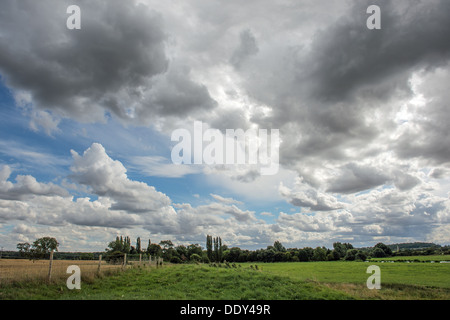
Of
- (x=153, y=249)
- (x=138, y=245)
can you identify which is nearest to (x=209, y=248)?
(x=153, y=249)

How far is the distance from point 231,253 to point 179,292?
99459mm

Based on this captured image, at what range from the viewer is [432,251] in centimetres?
11994

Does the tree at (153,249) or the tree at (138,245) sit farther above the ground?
the tree at (138,245)

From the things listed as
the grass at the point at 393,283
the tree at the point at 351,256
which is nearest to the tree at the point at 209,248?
the grass at the point at 393,283

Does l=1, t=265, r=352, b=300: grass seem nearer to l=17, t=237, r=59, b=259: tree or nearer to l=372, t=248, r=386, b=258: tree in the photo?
l=17, t=237, r=59, b=259: tree

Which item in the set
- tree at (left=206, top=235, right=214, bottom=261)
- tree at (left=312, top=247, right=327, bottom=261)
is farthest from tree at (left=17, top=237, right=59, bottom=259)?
tree at (left=312, top=247, right=327, bottom=261)

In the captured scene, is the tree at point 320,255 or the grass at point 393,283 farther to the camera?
the tree at point 320,255

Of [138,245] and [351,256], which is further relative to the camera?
[351,256]

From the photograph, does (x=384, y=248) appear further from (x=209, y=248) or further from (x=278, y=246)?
(x=209, y=248)

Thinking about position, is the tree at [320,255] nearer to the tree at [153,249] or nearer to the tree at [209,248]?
the tree at [209,248]

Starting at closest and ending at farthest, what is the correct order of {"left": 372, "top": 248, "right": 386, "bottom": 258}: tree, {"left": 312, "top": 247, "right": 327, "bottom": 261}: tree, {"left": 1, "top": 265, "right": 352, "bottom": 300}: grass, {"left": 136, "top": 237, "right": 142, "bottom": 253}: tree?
{"left": 1, "top": 265, "right": 352, "bottom": 300}: grass < {"left": 136, "top": 237, "right": 142, "bottom": 253}: tree < {"left": 312, "top": 247, "right": 327, "bottom": 261}: tree < {"left": 372, "top": 248, "right": 386, "bottom": 258}: tree
